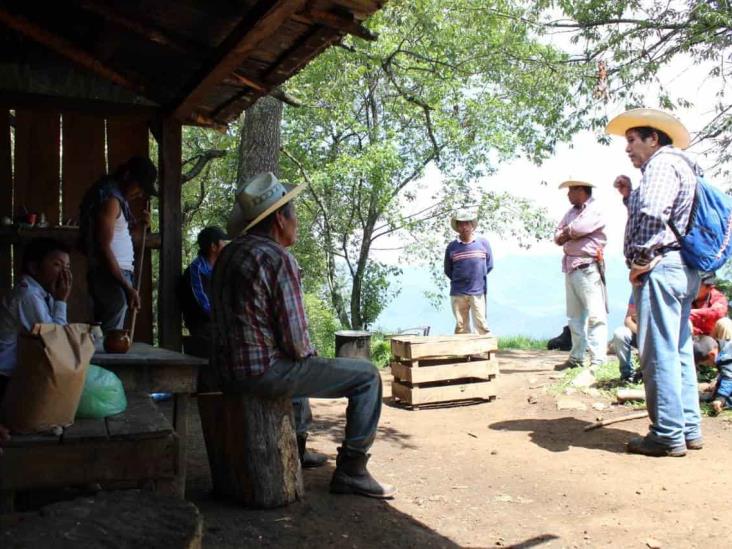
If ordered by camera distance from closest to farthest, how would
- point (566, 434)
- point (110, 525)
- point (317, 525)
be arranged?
point (110, 525), point (317, 525), point (566, 434)

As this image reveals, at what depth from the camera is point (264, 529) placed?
145 inches

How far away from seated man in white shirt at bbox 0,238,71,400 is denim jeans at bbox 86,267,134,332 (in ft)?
3.60

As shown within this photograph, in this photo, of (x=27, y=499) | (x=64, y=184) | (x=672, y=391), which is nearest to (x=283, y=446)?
(x=27, y=499)

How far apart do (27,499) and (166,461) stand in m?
0.92

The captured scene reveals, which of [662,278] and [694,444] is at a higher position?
[662,278]

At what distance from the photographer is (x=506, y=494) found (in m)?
4.54

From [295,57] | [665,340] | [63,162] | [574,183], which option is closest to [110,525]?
[295,57]

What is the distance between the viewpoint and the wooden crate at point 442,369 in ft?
24.1

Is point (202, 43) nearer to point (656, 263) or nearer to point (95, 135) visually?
point (95, 135)

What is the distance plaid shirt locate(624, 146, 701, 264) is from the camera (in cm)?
499

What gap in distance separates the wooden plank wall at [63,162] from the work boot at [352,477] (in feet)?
11.6

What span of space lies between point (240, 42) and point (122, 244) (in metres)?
1.84

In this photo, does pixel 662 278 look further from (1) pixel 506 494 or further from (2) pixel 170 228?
(2) pixel 170 228

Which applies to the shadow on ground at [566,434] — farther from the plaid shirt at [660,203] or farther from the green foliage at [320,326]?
the green foliage at [320,326]
